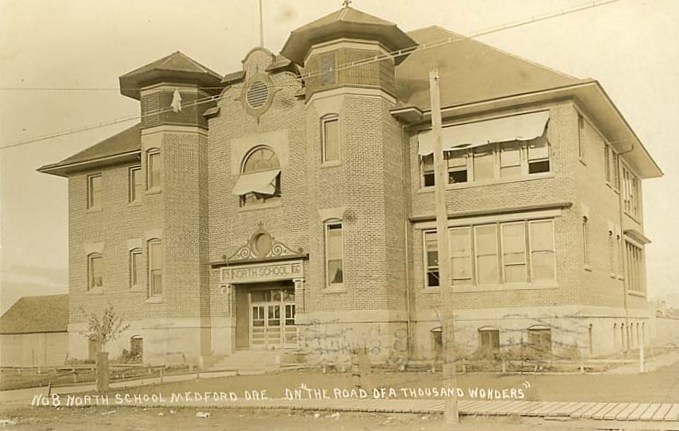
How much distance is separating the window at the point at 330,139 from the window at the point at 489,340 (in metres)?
6.44

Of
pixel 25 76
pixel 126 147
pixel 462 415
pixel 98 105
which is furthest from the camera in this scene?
pixel 126 147

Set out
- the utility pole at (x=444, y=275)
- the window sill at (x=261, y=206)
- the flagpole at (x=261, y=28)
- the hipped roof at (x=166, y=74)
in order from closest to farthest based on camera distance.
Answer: the utility pole at (x=444, y=275) → the flagpole at (x=261, y=28) → the hipped roof at (x=166, y=74) → the window sill at (x=261, y=206)

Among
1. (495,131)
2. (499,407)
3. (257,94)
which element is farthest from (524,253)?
(257,94)

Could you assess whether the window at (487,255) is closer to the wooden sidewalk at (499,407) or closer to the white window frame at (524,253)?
the white window frame at (524,253)

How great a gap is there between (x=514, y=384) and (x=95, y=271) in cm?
1596

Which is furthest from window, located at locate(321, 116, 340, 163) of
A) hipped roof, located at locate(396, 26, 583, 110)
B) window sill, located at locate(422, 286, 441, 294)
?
window sill, located at locate(422, 286, 441, 294)

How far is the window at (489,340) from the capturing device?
69.7 ft

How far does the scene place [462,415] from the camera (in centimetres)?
1195

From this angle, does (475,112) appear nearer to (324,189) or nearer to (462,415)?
(324,189)

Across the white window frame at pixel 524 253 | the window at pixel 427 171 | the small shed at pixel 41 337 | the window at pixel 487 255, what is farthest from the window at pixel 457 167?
the small shed at pixel 41 337

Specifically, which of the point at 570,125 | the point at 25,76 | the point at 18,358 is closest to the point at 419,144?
the point at 570,125

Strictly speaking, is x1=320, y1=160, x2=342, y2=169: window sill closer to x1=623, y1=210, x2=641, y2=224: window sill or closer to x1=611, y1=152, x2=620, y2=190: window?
x1=611, y1=152, x2=620, y2=190: window

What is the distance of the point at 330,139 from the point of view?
22.6m

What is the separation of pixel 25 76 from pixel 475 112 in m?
11.8
